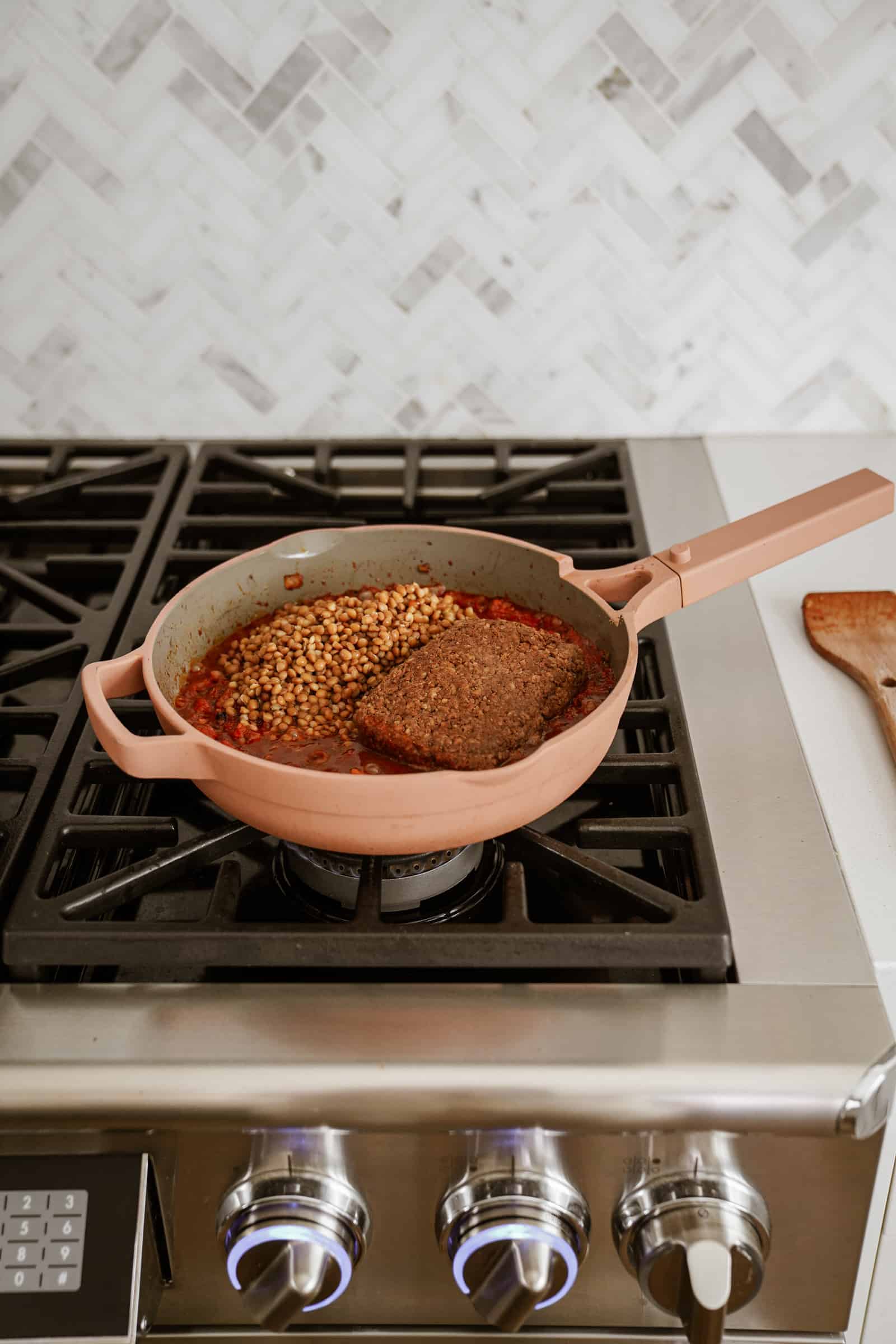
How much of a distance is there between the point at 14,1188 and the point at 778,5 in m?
1.11

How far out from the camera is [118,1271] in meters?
0.57

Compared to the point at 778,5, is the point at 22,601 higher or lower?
lower

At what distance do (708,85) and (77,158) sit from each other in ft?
1.99

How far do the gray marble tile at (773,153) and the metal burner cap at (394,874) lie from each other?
0.76 metres

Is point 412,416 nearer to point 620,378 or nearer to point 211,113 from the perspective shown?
point 620,378

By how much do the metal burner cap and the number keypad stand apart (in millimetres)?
216

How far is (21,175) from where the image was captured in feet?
3.55

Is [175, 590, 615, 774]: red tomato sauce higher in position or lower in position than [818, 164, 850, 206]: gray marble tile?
lower

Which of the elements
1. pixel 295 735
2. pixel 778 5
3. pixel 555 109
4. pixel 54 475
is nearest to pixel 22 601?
pixel 54 475

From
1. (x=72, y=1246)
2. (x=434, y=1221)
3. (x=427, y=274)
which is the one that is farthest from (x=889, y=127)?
(x=72, y=1246)

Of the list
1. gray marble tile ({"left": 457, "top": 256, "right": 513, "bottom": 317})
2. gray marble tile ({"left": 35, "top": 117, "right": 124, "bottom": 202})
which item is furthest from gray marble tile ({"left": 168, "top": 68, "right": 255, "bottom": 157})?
gray marble tile ({"left": 457, "top": 256, "right": 513, "bottom": 317})

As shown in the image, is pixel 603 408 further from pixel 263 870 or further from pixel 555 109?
pixel 263 870

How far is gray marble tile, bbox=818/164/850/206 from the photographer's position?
1.06 meters

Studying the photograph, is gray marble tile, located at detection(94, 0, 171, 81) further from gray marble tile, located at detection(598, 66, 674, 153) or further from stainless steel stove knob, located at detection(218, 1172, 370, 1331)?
stainless steel stove knob, located at detection(218, 1172, 370, 1331)
